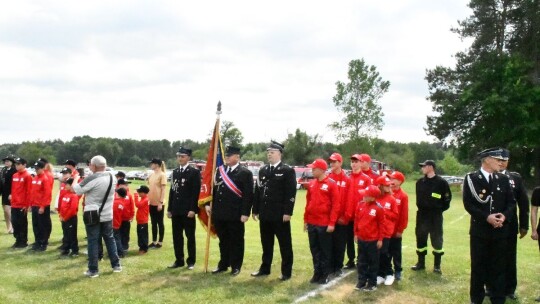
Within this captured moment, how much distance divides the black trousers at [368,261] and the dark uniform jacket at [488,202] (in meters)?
1.61

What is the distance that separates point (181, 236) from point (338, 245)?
2.98 m

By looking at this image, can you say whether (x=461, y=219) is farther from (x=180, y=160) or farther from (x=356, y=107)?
(x=356, y=107)

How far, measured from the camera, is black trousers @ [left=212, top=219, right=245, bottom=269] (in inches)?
369

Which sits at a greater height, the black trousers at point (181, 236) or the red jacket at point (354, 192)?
the red jacket at point (354, 192)

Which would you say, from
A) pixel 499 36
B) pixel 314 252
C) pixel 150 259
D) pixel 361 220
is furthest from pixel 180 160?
pixel 499 36

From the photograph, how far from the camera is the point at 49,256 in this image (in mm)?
11031

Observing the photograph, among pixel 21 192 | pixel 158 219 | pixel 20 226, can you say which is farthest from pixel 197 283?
pixel 21 192

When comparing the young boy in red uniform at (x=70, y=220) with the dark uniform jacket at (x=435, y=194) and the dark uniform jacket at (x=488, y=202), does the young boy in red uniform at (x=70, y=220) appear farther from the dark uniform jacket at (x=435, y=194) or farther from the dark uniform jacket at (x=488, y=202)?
the dark uniform jacket at (x=488, y=202)

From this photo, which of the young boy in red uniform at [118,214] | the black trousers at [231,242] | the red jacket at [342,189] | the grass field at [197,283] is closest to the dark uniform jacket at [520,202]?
the grass field at [197,283]

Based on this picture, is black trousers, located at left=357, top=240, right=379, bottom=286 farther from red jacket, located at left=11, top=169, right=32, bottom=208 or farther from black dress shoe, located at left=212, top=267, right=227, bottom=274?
red jacket, located at left=11, top=169, right=32, bottom=208

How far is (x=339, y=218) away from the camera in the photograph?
29.7 ft

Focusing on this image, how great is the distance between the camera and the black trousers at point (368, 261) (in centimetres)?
806

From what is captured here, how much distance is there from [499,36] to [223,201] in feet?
131

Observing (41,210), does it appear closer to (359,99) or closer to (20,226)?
(20,226)
